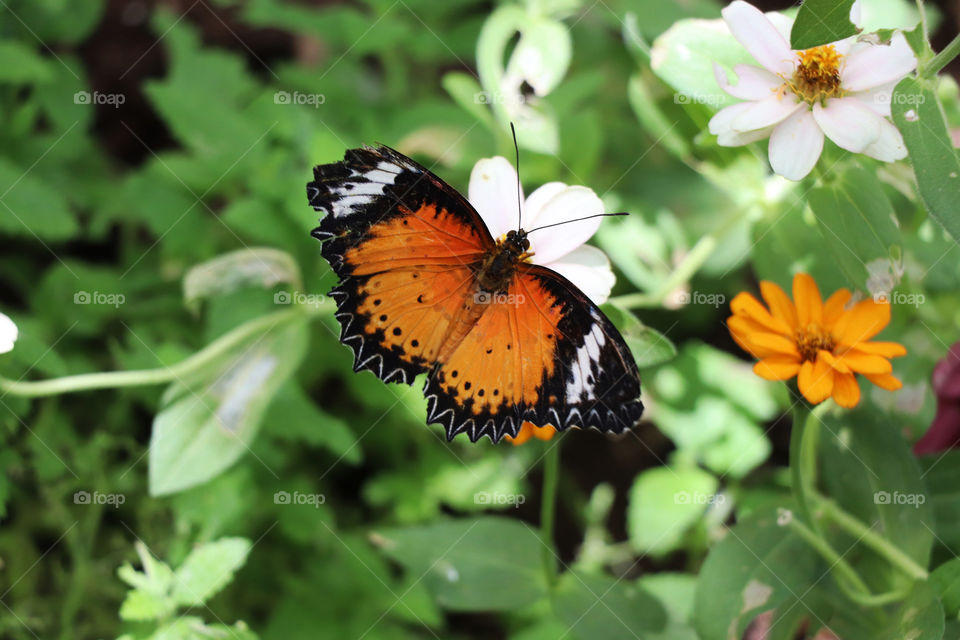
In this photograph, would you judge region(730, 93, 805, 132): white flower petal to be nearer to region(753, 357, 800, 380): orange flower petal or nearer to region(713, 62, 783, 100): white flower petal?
region(713, 62, 783, 100): white flower petal

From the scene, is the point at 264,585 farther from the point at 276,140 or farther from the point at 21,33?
the point at 21,33

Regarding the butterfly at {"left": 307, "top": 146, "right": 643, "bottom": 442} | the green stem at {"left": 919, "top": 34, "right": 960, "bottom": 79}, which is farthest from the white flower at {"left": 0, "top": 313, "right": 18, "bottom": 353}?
the green stem at {"left": 919, "top": 34, "right": 960, "bottom": 79}

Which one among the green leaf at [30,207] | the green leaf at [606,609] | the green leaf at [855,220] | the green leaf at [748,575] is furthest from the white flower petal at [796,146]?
the green leaf at [30,207]

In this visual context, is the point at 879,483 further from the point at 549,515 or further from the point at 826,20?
the point at 826,20

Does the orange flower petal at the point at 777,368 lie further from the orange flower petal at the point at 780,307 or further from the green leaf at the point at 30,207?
the green leaf at the point at 30,207

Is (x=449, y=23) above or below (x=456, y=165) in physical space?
above

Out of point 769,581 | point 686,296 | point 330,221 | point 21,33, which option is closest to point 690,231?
point 686,296
